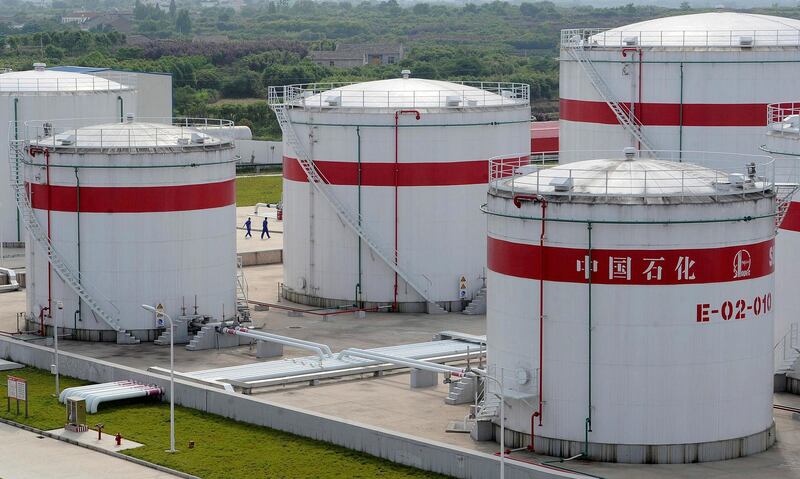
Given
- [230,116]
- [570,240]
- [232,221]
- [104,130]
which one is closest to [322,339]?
[232,221]

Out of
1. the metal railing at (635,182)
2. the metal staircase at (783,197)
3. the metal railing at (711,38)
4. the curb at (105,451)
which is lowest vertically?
the curb at (105,451)

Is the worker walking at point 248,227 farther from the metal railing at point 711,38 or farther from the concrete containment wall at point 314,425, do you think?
the concrete containment wall at point 314,425

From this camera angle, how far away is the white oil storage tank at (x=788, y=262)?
52.2 m

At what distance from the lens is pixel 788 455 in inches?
1813

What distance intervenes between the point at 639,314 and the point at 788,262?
9.58 meters

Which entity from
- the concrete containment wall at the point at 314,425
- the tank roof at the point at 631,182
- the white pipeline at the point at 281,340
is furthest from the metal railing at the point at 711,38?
the concrete containment wall at the point at 314,425

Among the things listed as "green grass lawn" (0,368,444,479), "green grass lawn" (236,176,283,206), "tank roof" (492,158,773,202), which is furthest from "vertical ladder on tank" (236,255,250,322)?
"green grass lawn" (236,176,283,206)

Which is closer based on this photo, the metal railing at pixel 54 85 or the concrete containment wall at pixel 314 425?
the concrete containment wall at pixel 314 425

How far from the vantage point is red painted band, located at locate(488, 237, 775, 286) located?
146 feet

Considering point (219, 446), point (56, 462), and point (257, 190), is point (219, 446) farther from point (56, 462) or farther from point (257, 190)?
point (257, 190)

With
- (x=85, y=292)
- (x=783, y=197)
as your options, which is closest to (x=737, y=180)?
(x=783, y=197)

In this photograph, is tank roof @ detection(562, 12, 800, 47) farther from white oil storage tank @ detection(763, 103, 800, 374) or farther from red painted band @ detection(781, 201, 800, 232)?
red painted band @ detection(781, 201, 800, 232)

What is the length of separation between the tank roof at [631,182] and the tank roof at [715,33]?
70.1ft

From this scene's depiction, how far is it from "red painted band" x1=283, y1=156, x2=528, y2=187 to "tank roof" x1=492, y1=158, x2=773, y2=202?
20.9 metres
